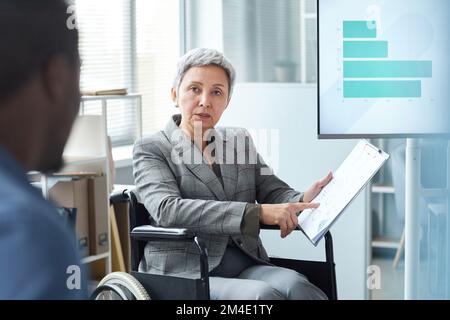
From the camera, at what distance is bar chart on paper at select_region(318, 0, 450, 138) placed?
1647mm

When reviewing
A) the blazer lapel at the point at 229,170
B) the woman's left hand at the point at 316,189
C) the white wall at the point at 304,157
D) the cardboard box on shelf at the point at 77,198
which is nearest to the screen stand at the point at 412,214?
the woman's left hand at the point at 316,189

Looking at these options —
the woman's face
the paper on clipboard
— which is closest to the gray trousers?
the paper on clipboard

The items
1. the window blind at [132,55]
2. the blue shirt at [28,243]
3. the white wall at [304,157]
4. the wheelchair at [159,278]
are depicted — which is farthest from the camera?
the window blind at [132,55]

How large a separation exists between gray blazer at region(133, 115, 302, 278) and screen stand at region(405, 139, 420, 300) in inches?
12.0

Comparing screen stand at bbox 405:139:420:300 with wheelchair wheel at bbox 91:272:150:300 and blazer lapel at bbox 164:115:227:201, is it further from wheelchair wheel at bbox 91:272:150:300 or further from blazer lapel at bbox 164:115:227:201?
wheelchair wheel at bbox 91:272:150:300

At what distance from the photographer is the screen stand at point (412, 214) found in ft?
5.55

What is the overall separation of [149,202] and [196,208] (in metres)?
0.10

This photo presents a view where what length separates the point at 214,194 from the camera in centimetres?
152

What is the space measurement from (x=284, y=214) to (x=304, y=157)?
1136mm

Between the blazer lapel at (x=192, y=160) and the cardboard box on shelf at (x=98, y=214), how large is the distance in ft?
2.65

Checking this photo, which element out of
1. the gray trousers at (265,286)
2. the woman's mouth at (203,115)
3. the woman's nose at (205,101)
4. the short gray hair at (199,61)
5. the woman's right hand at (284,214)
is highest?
the short gray hair at (199,61)

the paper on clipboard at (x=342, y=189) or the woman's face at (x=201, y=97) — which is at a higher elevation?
the woman's face at (x=201, y=97)

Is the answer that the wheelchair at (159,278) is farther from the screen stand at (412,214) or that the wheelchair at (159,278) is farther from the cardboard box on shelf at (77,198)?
the cardboard box on shelf at (77,198)

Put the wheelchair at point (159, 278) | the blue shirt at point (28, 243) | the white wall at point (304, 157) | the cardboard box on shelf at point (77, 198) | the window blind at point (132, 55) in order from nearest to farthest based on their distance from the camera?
the blue shirt at point (28, 243), the wheelchair at point (159, 278), the cardboard box on shelf at point (77, 198), the white wall at point (304, 157), the window blind at point (132, 55)
